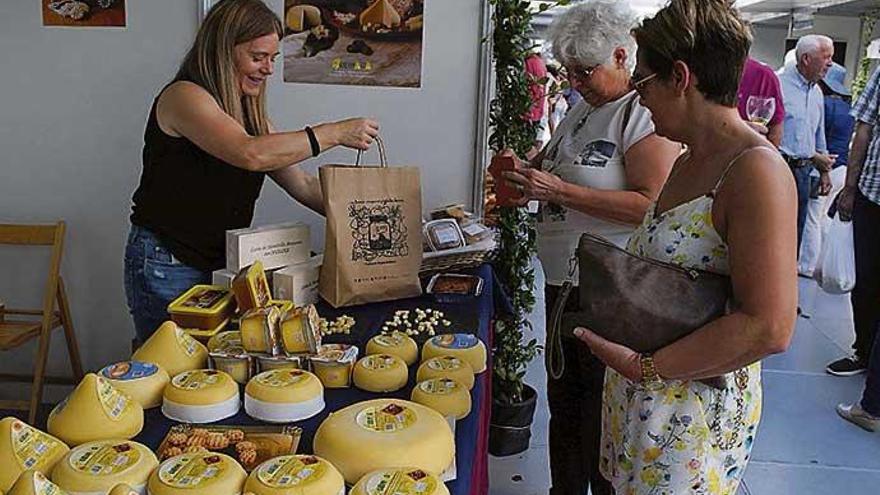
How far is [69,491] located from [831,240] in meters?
3.89

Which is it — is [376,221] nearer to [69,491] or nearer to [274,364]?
[274,364]

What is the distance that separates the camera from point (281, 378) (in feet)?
3.90

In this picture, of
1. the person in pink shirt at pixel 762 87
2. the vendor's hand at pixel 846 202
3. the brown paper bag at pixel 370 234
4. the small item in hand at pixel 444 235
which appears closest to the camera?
the brown paper bag at pixel 370 234

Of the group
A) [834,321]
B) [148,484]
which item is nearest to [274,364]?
[148,484]

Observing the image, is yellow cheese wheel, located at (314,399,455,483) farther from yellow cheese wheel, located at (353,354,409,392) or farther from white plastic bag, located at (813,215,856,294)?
white plastic bag, located at (813,215,856,294)

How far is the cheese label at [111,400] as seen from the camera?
1042 millimetres

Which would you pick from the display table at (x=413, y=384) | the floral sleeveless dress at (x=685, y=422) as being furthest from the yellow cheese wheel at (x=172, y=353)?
the floral sleeveless dress at (x=685, y=422)

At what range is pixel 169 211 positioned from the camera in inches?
71.7

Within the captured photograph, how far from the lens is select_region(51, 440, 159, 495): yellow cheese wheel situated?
886mm

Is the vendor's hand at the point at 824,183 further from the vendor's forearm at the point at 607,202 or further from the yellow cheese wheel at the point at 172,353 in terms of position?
the yellow cheese wheel at the point at 172,353

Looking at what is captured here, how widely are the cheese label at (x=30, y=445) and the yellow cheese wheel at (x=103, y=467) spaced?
29mm

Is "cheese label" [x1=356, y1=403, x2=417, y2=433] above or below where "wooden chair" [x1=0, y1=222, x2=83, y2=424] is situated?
above

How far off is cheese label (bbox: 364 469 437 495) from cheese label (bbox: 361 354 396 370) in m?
0.37

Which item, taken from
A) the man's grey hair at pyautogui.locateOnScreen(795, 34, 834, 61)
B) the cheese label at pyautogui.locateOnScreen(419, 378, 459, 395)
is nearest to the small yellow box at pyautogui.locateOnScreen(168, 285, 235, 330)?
the cheese label at pyautogui.locateOnScreen(419, 378, 459, 395)
